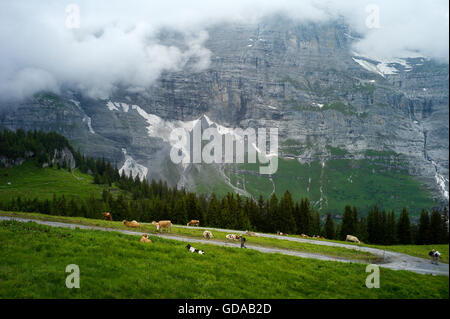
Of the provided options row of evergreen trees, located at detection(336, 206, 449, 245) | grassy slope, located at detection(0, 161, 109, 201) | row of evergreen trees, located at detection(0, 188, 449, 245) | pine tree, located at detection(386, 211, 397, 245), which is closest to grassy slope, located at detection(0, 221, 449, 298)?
row of evergreen trees, located at detection(0, 188, 449, 245)

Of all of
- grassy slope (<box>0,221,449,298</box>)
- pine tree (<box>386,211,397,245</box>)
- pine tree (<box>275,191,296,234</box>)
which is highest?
grassy slope (<box>0,221,449,298</box>)

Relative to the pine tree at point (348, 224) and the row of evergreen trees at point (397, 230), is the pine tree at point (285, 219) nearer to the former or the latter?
the pine tree at point (348, 224)

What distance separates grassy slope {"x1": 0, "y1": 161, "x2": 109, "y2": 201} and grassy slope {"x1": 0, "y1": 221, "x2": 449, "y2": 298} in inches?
5885

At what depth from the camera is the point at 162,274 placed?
57.0ft

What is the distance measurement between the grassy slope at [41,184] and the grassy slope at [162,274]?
149 m

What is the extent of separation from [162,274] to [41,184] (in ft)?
602

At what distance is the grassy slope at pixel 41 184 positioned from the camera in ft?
516

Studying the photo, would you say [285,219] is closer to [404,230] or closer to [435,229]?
[404,230]

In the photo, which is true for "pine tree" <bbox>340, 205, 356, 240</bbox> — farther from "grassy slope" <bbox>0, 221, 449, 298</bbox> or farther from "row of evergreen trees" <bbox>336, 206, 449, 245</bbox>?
"grassy slope" <bbox>0, 221, 449, 298</bbox>

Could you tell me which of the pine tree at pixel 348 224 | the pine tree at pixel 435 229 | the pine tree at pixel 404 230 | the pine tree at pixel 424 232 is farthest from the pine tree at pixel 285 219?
the pine tree at pixel 435 229

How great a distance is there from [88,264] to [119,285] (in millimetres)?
3520

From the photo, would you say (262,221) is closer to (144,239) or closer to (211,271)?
(144,239)

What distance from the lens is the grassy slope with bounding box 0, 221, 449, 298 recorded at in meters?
15.1

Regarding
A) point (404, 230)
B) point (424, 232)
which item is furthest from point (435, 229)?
point (404, 230)
